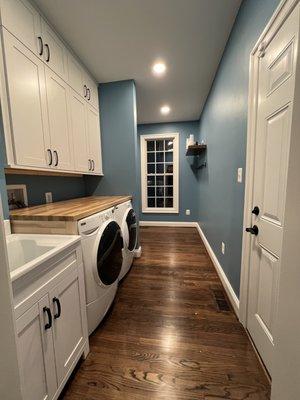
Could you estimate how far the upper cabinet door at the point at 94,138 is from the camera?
94.3 inches

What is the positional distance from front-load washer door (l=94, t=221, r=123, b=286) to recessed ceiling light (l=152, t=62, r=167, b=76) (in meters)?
1.96

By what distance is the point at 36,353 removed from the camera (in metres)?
0.83

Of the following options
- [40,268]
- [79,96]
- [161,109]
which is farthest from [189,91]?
[40,268]

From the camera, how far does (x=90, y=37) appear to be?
1.83m

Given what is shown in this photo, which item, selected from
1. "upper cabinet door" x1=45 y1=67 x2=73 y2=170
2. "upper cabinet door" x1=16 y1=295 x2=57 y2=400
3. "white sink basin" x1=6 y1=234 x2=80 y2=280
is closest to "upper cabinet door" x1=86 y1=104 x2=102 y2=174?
"upper cabinet door" x1=45 y1=67 x2=73 y2=170

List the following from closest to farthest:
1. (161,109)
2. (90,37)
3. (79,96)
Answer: (90,37)
(79,96)
(161,109)

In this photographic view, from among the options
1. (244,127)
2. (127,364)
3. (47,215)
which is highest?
(244,127)

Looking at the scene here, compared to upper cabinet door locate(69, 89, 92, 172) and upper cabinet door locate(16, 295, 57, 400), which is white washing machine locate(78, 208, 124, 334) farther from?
upper cabinet door locate(69, 89, 92, 172)

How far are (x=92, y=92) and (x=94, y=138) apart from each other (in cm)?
58

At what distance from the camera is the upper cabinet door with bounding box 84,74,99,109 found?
7.71 ft

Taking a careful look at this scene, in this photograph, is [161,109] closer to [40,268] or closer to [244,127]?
[244,127]

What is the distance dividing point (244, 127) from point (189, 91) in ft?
6.24

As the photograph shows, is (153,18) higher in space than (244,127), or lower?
higher

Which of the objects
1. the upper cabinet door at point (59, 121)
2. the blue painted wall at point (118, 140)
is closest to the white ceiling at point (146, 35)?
the blue painted wall at point (118, 140)
